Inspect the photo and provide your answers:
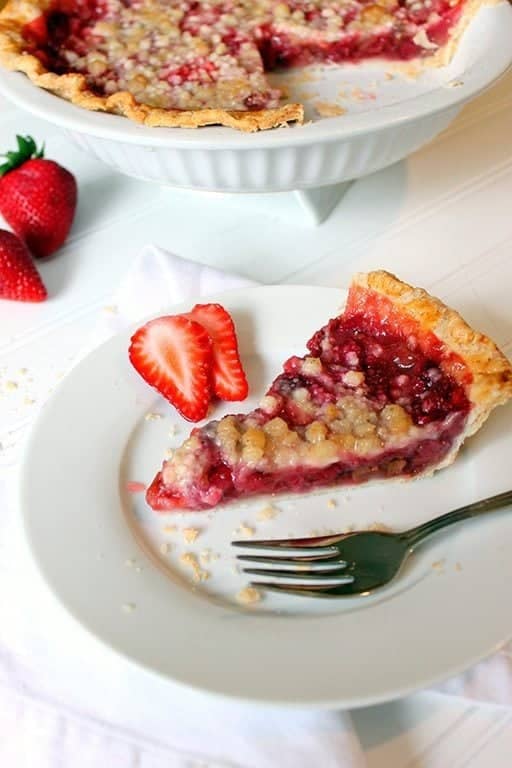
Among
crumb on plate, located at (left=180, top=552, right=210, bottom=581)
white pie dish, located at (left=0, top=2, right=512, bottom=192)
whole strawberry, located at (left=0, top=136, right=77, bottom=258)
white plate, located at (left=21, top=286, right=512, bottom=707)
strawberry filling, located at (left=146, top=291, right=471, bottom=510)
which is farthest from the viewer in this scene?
whole strawberry, located at (left=0, top=136, right=77, bottom=258)

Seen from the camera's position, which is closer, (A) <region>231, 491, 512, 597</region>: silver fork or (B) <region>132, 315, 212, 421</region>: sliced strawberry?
(A) <region>231, 491, 512, 597</region>: silver fork

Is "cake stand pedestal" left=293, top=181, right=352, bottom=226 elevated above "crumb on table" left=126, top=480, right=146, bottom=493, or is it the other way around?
"cake stand pedestal" left=293, top=181, right=352, bottom=226

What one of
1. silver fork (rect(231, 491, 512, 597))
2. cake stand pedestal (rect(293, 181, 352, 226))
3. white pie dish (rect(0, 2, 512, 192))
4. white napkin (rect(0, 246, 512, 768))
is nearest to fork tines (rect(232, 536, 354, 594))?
silver fork (rect(231, 491, 512, 597))

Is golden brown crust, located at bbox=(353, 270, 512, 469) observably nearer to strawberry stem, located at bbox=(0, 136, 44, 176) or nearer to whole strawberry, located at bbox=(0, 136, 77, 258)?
whole strawberry, located at bbox=(0, 136, 77, 258)

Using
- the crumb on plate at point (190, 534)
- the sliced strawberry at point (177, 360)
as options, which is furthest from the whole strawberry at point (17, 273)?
the crumb on plate at point (190, 534)

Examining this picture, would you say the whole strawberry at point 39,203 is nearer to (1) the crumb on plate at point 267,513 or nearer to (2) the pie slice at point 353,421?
(2) the pie slice at point 353,421

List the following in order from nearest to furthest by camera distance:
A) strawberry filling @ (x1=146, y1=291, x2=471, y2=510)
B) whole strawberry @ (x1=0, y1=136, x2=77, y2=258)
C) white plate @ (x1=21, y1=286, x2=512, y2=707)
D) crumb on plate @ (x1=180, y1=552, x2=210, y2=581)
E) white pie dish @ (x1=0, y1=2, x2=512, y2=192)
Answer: white plate @ (x1=21, y1=286, x2=512, y2=707)
crumb on plate @ (x1=180, y1=552, x2=210, y2=581)
strawberry filling @ (x1=146, y1=291, x2=471, y2=510)
white pie dish @ (x1=0, y1=2, x2=512, y2=192)
whole strawberry @ (x1=0, y1=136, x2=77, y2=258)

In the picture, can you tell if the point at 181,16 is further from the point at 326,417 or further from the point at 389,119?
the point at 326,417

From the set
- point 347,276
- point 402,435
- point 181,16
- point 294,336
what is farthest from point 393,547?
point 181,16
